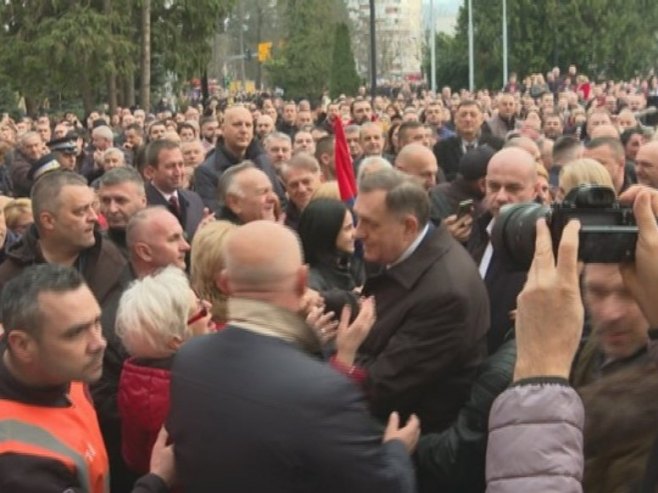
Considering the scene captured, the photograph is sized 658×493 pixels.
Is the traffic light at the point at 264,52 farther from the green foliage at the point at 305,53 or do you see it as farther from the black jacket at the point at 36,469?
the black jacket at the point at 36,469

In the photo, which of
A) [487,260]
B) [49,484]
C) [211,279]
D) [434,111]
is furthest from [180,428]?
[434,111]

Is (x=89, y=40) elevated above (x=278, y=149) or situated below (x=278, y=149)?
above

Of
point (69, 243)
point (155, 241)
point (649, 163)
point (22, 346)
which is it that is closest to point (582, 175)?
point (649, 163)

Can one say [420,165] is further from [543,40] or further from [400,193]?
[543,40]

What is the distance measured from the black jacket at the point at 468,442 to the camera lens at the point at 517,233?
2.86 feet

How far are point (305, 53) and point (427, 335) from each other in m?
50.2

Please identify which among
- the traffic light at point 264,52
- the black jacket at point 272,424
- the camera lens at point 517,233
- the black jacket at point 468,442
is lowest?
the black jacket at point 468,442

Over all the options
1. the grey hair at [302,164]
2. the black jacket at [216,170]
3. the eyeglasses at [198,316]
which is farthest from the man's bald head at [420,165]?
the eyeglasses at [198,316]

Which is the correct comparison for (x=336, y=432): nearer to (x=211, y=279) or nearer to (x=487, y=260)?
(x=211, y=279)

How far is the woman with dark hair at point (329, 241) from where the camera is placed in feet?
18.8

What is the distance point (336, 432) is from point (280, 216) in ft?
16.9

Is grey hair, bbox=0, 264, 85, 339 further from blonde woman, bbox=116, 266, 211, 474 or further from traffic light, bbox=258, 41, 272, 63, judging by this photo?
traffic light, bbox=258, 41, 272, 63

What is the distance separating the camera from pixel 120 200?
679 cm

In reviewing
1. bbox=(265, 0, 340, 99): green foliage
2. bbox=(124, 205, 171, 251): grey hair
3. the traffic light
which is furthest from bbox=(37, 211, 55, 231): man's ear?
the traffic light
